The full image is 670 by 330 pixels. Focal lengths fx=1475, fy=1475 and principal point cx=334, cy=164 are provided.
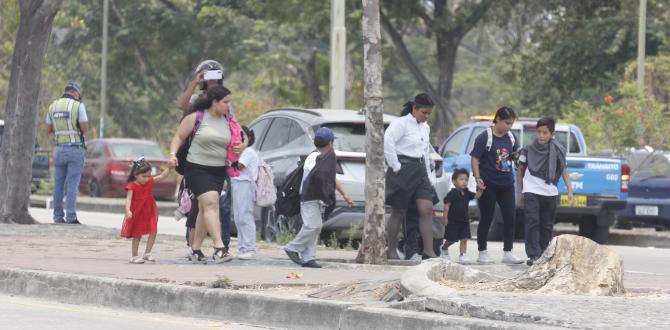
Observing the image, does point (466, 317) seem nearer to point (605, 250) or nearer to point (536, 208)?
point (605, 250)

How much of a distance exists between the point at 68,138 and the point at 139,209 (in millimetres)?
5692

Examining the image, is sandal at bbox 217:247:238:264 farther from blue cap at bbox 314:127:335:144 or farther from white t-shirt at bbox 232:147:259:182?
blue cap at bbox 314:127:335:144

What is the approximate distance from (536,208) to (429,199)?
1.31m

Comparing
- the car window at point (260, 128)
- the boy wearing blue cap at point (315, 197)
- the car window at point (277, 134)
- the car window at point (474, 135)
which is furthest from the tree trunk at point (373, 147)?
the car window at point (474, 135)

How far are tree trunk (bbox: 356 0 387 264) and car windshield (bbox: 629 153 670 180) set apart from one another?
12.3 meters

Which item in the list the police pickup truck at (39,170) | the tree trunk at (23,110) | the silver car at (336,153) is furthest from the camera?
the police pickup truck at (39,170)

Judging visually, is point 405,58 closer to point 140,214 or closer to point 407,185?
point 407,185

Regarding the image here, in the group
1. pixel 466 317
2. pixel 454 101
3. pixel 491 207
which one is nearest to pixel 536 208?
pixel 491 207

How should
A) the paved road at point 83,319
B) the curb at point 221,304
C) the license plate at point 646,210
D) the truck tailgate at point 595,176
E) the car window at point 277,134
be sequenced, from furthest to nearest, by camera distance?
the license plate at point 646,210, the truck tailgate at point 595,176, the car window at point 277,134, the paved road at point 83,319, the curb at point 221,304

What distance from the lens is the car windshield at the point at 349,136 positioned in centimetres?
1705

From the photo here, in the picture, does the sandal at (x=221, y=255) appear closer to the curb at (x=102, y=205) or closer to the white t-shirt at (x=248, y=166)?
the white t-shirt at (x=248, y=166)

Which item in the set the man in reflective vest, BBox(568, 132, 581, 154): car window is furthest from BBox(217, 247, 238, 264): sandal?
BBox(568, 132, 581, 154): car window

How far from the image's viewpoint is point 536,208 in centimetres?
1552

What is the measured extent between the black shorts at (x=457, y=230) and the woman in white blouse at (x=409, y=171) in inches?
36.0
